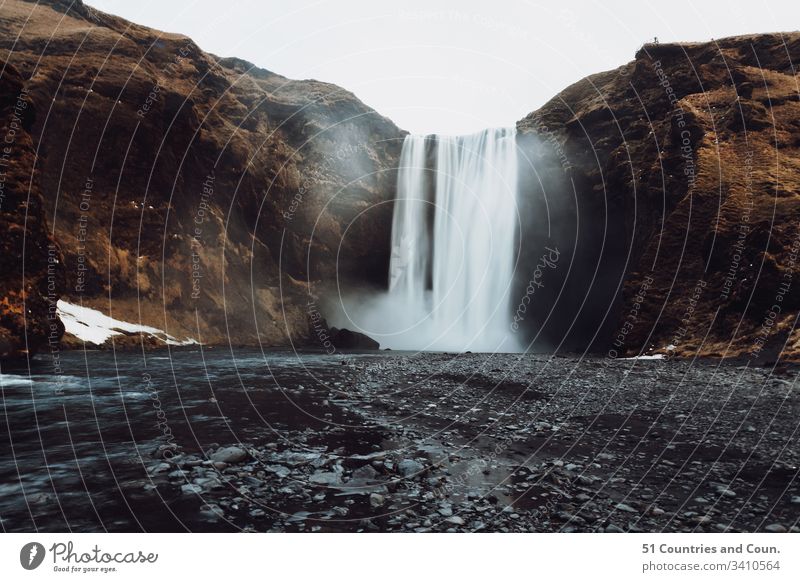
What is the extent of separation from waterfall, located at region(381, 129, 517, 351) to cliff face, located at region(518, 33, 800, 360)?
4.09 m

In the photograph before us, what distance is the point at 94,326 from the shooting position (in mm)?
27031

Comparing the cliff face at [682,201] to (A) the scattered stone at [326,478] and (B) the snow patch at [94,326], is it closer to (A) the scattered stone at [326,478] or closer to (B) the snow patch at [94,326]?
(A) the scattered stone at [326,478]

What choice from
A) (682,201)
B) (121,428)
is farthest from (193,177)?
(682,201)

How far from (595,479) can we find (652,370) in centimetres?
1329

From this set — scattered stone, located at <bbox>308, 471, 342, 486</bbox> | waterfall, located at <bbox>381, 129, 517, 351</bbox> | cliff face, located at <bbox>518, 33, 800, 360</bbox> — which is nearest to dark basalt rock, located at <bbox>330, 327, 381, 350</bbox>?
waterfall, located at <bbox>381, 129, 517, 351</bbox>

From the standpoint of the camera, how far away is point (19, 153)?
16.5 m

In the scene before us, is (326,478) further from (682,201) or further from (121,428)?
(682,201)

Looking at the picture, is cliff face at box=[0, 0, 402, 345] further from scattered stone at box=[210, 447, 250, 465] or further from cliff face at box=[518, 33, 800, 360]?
scattered stone at box=[210, 447, 250, 465]

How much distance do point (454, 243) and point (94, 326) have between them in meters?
35.0

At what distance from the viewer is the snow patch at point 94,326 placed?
25828mm

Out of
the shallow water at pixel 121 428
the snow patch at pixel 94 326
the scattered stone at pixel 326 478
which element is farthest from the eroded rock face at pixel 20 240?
the scattered stone at pixel 326 478

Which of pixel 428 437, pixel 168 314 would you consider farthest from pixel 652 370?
pixel 168 314

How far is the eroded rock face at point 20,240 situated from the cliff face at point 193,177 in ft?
29.5

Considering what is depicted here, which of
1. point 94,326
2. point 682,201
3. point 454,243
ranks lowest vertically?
point 94,326
